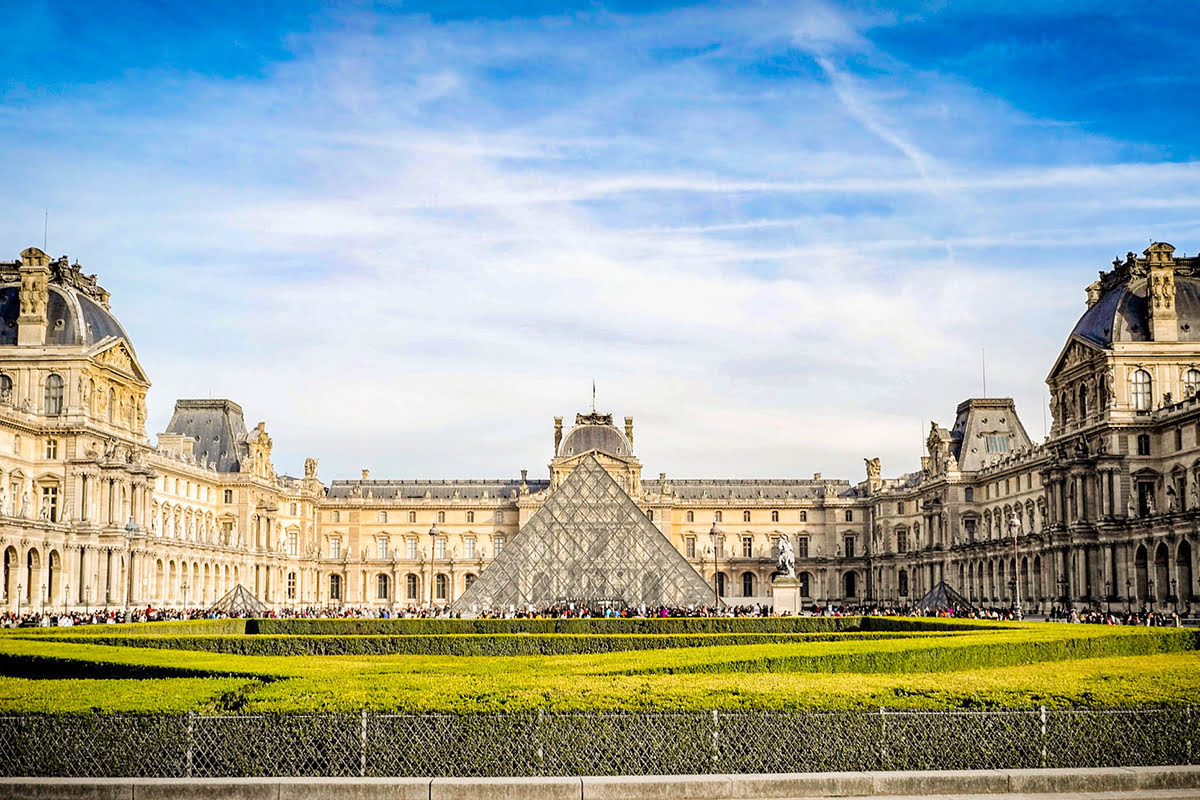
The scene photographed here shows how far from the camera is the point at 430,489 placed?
3575 inches

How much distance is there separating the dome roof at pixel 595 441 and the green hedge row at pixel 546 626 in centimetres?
4855

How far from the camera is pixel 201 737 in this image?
35.7 feet

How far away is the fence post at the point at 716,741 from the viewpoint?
36.0 feet

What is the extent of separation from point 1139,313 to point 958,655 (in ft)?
109

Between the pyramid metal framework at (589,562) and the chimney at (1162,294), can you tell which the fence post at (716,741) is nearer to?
the pyramid metal framework at (589,562)

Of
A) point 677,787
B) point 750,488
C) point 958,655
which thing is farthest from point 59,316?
point 750,488

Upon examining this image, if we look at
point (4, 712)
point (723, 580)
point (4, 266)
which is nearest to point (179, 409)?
point (4, 266)

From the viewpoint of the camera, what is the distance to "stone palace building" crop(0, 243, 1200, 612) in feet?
156

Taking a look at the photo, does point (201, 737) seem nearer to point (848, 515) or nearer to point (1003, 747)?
point (1003, 747)

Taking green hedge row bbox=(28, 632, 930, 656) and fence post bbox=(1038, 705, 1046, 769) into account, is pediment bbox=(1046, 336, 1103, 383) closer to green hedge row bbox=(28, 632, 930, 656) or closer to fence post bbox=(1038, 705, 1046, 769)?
green hedge row bbox=(28, 632, 930, 656)

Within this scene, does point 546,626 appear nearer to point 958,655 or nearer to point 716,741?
point 958,655

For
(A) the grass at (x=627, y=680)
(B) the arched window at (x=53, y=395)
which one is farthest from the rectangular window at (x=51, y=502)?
(A) the grass at (x=627, y=680)

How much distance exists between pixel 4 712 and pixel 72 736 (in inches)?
31.8

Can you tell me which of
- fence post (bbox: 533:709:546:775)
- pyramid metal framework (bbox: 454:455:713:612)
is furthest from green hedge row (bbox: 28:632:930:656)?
pyramid metal framework (bbox: 454:455:713:612)
